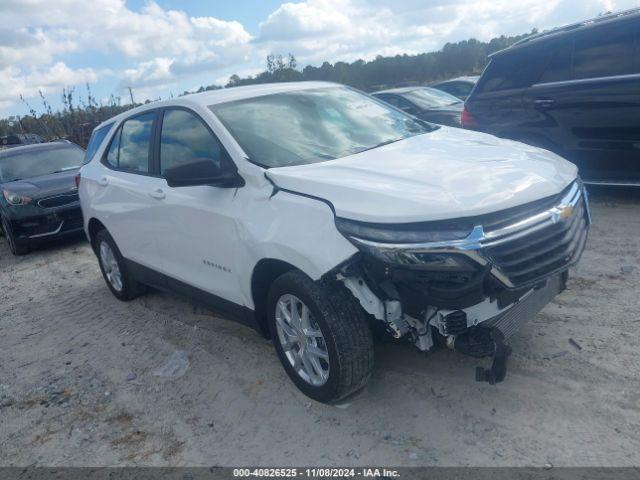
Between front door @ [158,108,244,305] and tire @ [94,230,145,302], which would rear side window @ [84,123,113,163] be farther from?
front door @ [158,108,244,305]

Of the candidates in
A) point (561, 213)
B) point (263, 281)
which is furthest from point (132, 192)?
point (561, 213)

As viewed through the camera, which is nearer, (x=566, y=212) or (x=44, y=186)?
A: (x=566, y=212)

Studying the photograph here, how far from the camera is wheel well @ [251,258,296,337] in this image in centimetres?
344

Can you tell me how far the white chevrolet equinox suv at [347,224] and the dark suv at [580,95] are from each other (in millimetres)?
2611

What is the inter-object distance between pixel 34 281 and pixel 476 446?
6467mm

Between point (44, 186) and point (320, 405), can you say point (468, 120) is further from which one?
point (44, 186)

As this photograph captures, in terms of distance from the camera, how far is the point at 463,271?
2723 millimetres

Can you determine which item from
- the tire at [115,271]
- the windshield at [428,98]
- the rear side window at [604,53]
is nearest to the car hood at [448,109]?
the windshield at [428,98]

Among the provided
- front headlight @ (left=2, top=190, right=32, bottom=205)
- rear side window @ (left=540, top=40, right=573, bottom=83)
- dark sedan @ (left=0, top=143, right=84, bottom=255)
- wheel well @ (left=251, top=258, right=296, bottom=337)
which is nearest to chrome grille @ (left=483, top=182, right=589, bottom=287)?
wheel well @ (left=251, top=258, right=296, bottom=337)

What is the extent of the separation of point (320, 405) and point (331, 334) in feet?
2.13

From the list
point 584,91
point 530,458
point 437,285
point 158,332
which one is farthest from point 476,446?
point 584,91

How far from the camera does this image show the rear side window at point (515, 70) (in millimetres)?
6695

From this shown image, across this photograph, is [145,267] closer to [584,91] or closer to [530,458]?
[530,458]

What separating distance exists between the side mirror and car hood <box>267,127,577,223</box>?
297mm
